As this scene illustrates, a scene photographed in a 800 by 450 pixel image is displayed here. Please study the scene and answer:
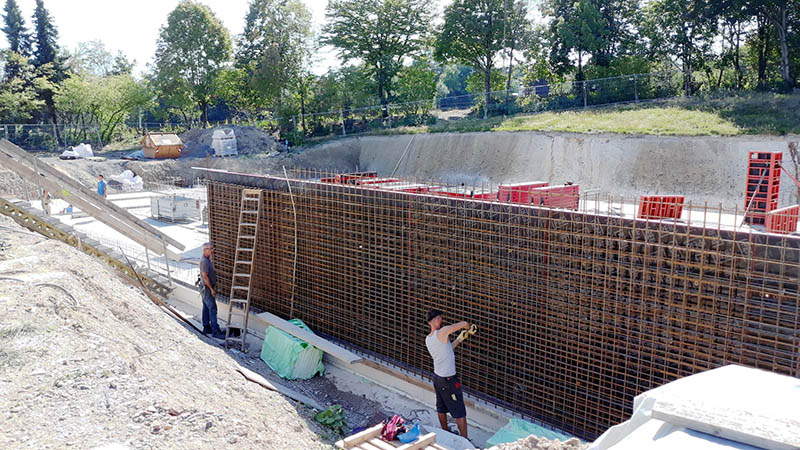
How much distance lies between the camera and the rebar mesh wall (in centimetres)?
546

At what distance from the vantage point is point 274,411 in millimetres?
6977

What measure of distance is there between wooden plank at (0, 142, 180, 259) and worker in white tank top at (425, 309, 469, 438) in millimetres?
7173

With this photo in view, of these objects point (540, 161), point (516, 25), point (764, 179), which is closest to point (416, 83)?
point (516, 25)

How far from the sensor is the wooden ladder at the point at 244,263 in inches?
404

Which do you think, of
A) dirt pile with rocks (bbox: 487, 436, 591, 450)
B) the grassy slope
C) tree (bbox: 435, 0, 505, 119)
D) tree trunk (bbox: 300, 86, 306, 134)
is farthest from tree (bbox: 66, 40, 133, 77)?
dirt pile with rocks (bbox: 487, 436, 591, 450)

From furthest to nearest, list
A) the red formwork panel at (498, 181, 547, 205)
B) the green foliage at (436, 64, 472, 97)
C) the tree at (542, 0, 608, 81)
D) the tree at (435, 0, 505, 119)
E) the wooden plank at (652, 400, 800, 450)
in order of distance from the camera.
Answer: the green foliage at (436, 64, 472, 97)
the tree at (435, 0, 505, 119)
the tree at (542, 0, 608, 81)
the red formwork panel at (498, 181, 547, 205)
the wooden plank at (652, 400, 800, 450)

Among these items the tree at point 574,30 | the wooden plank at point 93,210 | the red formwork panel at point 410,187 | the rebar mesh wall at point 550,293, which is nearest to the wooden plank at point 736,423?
the rebar mesh wall at point 550,293

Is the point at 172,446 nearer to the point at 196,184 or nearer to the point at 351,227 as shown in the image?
the point at 351,227

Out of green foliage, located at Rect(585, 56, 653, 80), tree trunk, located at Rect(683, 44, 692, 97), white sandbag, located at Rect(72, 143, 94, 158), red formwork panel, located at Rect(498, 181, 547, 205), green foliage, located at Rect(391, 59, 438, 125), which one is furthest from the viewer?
green foliage, located at Rect(391, 59, 438, 125)

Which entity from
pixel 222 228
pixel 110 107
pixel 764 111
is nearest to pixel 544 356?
pixel 222 228

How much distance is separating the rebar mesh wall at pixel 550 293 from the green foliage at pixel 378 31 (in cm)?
3178

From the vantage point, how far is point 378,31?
39688mm

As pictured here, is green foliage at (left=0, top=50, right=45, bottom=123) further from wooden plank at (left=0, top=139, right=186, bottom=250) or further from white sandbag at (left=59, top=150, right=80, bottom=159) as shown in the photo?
wooden plank at (left=0, top=139, right=186, bottom=250)

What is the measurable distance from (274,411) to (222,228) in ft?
18.3
